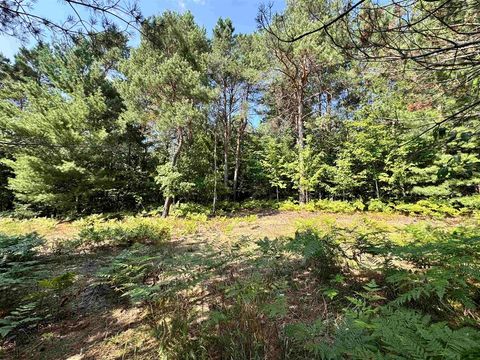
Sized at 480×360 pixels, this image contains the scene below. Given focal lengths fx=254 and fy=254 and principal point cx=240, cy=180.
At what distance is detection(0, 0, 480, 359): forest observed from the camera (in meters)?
1.89

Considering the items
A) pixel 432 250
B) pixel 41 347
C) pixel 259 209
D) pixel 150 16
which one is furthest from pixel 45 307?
pixel 259 209

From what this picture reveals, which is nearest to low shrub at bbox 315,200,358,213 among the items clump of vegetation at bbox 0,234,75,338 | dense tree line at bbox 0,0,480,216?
dense tree line at bbox 0,0,480,216

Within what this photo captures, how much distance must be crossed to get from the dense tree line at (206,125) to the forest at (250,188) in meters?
0.10

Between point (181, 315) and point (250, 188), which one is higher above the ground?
point (250, 188)

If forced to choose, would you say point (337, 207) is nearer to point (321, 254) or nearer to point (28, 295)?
point (321, 254)

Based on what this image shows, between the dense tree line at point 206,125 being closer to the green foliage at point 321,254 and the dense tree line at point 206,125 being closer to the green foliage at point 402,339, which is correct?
the green foliage at point 321,254

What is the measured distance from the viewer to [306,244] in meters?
3.14

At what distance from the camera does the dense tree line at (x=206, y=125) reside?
973cm

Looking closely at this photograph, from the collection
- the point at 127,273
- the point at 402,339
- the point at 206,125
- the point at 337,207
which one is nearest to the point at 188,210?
the point at 206,125

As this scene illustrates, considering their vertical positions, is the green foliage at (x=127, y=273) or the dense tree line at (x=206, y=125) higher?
the dense tree line at (x=206, y=125)

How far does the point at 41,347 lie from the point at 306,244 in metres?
2.85

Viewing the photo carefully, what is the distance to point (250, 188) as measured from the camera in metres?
16.1

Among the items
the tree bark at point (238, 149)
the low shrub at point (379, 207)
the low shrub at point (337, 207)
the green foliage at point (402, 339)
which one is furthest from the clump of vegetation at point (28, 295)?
the tree bark at point (238, 149)

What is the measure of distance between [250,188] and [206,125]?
507 cm
